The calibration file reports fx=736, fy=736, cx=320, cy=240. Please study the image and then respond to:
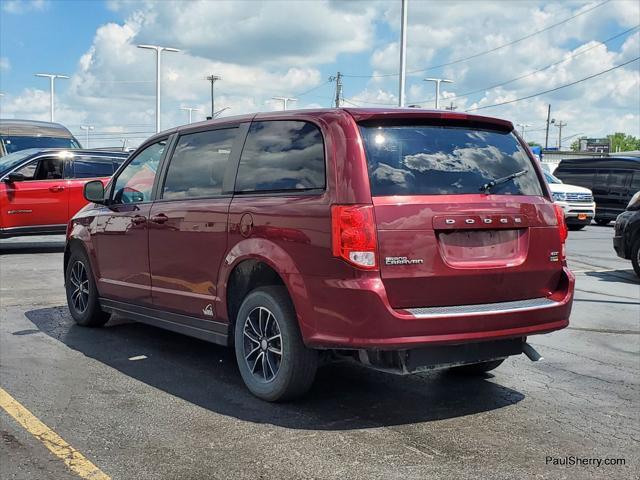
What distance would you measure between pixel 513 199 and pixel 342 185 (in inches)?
44.1

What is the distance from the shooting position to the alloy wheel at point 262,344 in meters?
4.64

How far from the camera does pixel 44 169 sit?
13203 millimetres

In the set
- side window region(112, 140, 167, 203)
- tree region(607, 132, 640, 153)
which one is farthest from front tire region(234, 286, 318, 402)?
tree region(607, 132, 640, 153)

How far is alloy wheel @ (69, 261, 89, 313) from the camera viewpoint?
698 cm

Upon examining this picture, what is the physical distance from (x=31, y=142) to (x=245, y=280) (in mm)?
15973

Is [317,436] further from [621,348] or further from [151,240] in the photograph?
[621,348]

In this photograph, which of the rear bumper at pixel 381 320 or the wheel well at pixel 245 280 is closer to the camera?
the rear bumper at pixel 381 320

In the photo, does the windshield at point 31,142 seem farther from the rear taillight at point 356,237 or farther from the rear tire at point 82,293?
the rear taillight at point 356,237

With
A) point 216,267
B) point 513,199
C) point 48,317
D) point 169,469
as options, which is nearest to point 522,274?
point 513,199

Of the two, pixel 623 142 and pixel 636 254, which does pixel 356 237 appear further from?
pixel 623 142

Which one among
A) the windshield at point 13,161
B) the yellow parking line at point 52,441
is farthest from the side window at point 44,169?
the yellow parking line at point 52,441

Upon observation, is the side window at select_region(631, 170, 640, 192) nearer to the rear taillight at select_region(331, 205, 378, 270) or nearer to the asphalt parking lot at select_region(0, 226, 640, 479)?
the asphalt parking lot at select_region(0, 226, 640, 479)

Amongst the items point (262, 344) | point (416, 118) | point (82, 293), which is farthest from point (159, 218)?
point (416, 118)

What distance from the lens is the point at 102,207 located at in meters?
6.64
